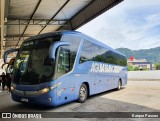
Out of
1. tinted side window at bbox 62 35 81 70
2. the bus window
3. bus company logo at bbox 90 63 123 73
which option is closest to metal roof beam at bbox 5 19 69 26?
bus company logo at bbox 90 63 123 73

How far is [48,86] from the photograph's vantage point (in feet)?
27.0

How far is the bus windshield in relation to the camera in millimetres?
8453

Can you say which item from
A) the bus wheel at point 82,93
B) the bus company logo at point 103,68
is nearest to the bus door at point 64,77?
the bus wheel at point 82,93

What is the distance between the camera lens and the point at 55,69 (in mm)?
8461

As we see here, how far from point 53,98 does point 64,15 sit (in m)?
12.8

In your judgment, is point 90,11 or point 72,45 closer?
point 72,45

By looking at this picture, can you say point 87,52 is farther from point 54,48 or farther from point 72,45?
point 54,48

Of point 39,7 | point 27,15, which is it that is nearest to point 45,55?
point 39,7

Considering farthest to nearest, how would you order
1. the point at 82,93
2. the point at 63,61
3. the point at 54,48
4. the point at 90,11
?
the point at 90,11
the point at 82,93
the point at 63,61
the point at 54,48

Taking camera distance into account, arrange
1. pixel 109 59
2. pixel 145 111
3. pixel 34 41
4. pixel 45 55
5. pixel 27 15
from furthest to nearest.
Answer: pixel 27 15 < pixel 109 59 < pixel 34 41 < pixel 45 55 < pixel 145 111

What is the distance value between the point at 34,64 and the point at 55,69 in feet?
2.88

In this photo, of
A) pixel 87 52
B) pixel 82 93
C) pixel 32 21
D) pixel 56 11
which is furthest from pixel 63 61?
pixel 32 21

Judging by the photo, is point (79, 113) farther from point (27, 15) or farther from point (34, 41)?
point (27, 15)

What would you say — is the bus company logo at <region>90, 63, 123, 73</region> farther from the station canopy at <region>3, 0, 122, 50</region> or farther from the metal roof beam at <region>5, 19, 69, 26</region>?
the metal roof beam at <region>5, 19, 69, 26</region>
